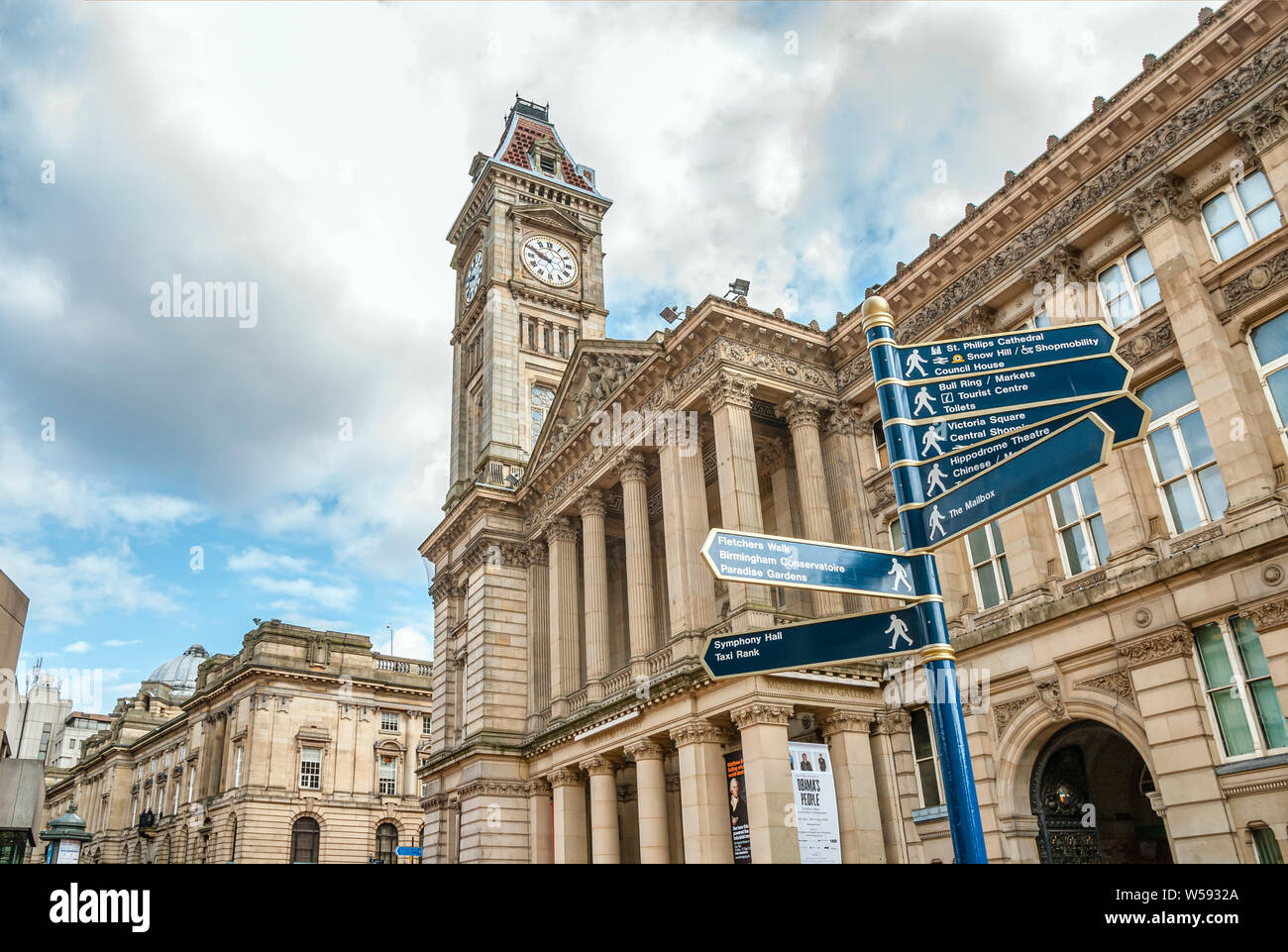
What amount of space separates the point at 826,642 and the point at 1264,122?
18382mm

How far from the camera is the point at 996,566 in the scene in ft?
78.7

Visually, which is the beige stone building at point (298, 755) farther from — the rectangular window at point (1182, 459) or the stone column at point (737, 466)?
the rectangular window at point (1182, 459)

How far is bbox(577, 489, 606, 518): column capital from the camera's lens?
119 feet

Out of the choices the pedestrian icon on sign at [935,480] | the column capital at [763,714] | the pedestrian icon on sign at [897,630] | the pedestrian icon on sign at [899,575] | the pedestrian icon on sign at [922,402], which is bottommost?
the pedestrian icon on sign at [897,630]

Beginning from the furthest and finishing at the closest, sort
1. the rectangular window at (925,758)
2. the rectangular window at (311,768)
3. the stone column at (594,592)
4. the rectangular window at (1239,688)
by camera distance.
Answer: the rectangular window at (311,768)
the stone column at (594,592)
the rectangular window at (925,758)
the rectangular window at (1239,688)

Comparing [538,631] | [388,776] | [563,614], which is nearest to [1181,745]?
[563,614]

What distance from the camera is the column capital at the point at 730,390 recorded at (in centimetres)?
2867

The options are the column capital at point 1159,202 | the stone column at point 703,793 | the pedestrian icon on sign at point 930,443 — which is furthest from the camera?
the stone column at point 703,793

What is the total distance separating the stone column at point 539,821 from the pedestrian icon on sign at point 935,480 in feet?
103

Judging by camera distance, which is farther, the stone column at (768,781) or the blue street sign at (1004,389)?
the stone column at (768,781)

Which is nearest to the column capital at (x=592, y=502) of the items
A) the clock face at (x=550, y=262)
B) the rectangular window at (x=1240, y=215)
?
the clock face at (x=550, y=262)
